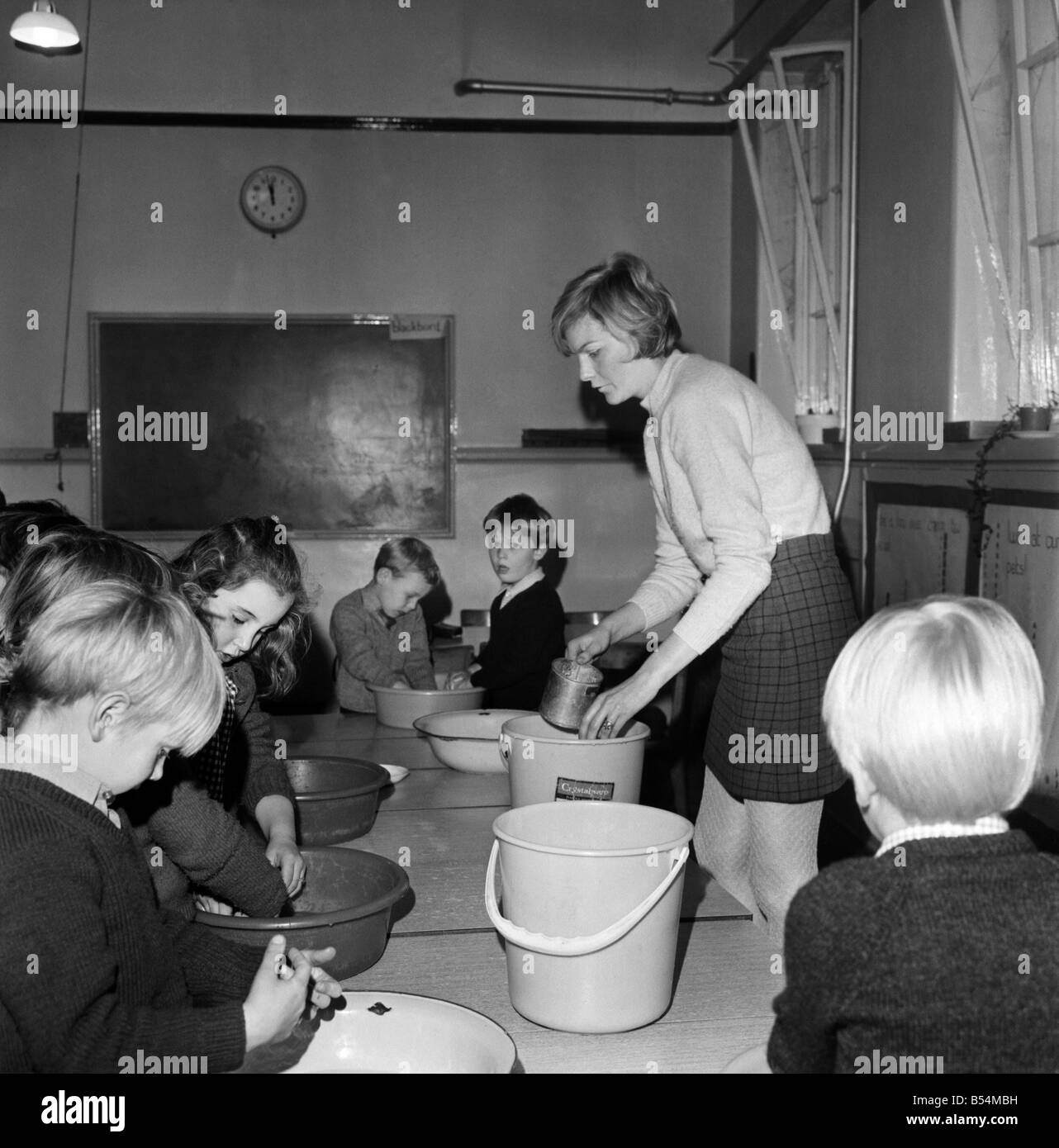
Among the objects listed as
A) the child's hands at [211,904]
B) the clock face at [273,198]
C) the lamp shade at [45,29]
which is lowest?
the child's hands at [211,904]

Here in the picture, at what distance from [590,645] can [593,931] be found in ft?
2.79

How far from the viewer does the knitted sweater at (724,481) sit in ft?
5.59

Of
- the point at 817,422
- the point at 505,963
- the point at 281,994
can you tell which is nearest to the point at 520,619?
the point at 817,422

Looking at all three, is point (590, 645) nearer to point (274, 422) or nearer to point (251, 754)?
point (251, 754)

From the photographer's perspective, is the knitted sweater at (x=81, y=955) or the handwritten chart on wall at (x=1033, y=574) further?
the handwritten chart on wall at (x=1033, y=574)

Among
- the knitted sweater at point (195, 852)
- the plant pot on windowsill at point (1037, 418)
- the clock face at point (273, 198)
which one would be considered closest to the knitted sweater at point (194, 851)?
the knitted sweater at point (195, 852)

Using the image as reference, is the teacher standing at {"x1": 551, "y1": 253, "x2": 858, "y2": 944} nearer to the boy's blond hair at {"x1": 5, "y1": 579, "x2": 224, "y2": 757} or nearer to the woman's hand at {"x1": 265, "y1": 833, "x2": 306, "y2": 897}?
the woman's hand at {"x1": 265, "y1": 833, "x2": 306, "y2": 897}

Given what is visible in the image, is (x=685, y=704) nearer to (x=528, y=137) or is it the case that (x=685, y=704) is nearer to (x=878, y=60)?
(x=878, y=60)

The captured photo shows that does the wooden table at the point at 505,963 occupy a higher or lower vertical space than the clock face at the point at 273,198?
lower

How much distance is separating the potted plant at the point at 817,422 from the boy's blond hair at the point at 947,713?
2985 millimetres

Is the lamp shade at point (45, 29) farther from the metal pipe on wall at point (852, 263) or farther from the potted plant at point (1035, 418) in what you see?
the potted plant at point (1035, 418)

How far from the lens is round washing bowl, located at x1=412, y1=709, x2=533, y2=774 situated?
208cm

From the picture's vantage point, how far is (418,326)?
15.4ft
